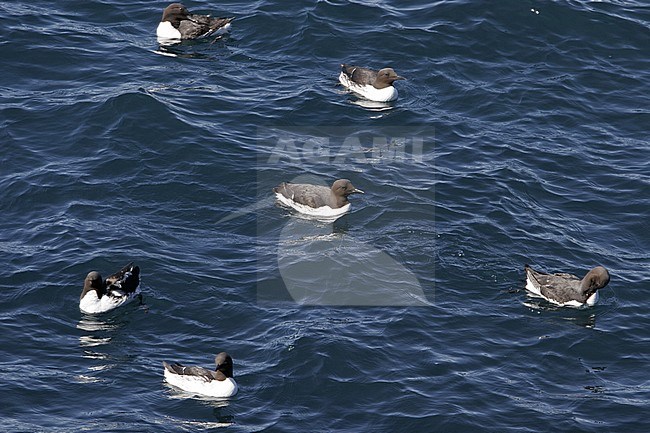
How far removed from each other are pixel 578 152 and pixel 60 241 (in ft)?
46.7

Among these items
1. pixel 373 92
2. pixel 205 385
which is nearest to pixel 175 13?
pixel 373 92

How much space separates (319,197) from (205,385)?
327 inches

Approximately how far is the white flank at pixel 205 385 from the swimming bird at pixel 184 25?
→ 1608cm

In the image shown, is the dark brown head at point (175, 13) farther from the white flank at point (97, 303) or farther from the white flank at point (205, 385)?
the white flank at point (205, 385)

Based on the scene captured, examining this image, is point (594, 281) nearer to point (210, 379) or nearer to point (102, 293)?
point (210, 379)

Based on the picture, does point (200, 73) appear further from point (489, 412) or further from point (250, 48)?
point (489, 412)

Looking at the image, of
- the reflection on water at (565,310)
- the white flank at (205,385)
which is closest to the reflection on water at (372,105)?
the reflection on water at (565,310)

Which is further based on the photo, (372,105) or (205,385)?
(372,105)

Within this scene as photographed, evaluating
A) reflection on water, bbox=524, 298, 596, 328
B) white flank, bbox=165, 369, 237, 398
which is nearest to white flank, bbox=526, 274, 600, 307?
reflection on water, bbox=524, 298, 596, 328

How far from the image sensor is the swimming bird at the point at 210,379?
22234mm

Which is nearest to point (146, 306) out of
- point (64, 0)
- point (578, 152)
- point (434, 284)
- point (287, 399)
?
point (287, 399)

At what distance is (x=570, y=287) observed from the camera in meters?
26.0

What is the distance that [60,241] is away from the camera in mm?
27219

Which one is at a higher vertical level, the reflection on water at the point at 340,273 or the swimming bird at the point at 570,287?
the swimming bird at the point at 570,287
